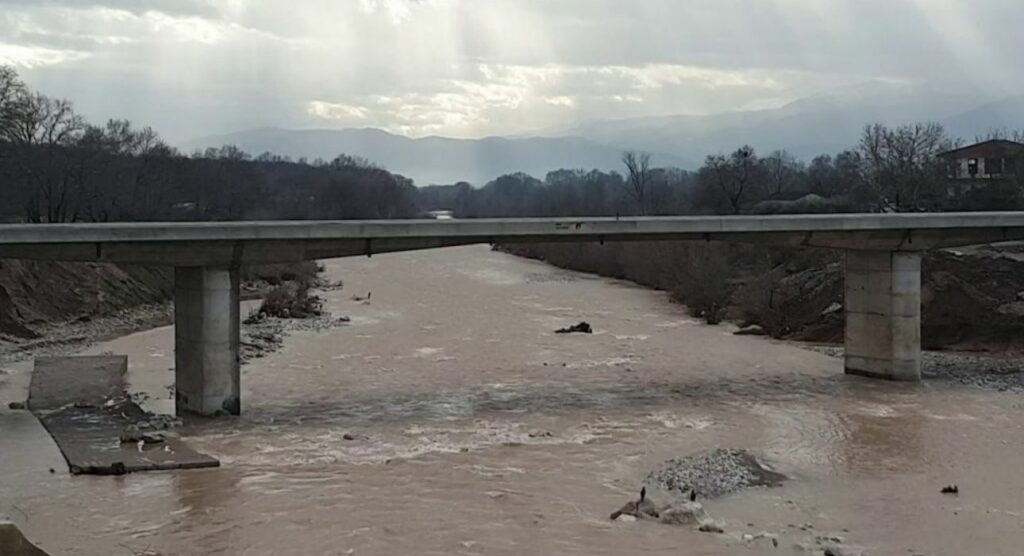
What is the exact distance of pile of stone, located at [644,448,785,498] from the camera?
20.8 metres

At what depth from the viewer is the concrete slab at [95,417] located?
72.1 feet

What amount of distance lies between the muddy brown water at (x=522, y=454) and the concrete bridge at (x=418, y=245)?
1.53m

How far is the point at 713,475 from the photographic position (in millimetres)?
21672

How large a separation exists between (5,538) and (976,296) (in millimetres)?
40603

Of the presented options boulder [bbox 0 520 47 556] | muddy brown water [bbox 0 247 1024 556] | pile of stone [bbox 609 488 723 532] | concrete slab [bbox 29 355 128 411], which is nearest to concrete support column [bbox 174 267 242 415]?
muddy brown water [bbox 0 247 1024 556]

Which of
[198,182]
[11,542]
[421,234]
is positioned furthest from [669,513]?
[198,182]

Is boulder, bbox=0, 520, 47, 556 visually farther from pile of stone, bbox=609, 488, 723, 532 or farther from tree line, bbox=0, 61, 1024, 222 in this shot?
tree line, bbox=0, 61, 1024, 222

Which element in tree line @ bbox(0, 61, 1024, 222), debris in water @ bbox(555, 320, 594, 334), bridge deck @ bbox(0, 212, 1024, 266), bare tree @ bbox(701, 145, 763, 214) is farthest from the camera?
bare tree @ bbox(701, 145, 763, 214)

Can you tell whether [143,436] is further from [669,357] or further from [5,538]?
[669,357]

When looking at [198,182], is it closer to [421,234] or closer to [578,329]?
[578,329]

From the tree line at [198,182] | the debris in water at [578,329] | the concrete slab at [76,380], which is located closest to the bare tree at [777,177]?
the tree line at [198,182]

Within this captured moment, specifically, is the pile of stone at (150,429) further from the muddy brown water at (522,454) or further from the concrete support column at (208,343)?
the concrete support column at (208,343)

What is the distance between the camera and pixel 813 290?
49.7 metres

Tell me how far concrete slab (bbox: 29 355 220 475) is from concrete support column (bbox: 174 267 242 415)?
142 cm
